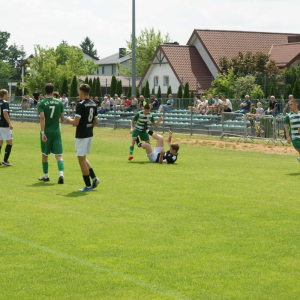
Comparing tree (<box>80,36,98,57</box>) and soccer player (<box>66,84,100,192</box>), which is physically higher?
tree (<box>80,36,98,57</box>)

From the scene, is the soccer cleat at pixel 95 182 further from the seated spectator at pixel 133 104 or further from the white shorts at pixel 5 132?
the seated spectator at pixel 133 104

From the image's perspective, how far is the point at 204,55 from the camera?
54.7m

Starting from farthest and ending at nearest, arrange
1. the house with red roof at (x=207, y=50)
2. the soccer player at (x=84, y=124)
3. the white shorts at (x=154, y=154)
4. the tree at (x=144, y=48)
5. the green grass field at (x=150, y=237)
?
1. the tree at (x=144, y=48)
2. the house with red roof at (x=207, y=50)
3. the white shorts at (x=154, y=154)
4. the soccer player at (x=84, y=124)
5. the green grass field at (x=150, y=237)

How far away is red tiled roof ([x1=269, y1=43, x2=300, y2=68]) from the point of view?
47122mm

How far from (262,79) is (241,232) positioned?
32014 millimetres

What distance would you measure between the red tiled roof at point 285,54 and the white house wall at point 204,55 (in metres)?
5.87

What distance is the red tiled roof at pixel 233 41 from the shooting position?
5322cm

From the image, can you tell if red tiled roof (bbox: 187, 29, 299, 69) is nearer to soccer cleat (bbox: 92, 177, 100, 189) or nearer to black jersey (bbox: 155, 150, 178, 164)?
black jersey (bbox: 155, 150, 178, 164)

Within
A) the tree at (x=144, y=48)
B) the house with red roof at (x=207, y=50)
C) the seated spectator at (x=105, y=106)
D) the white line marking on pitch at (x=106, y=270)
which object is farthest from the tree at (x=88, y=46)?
the white line marking on pitch at (x=106, y=270)

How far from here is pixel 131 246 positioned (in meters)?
6.30

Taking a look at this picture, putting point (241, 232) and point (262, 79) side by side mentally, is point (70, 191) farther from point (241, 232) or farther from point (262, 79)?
point (262, 79)

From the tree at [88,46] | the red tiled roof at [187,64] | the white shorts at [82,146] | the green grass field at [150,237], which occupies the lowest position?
the green grass field at [150,237]

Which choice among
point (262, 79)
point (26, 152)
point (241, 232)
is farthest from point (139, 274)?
point (262, 79)

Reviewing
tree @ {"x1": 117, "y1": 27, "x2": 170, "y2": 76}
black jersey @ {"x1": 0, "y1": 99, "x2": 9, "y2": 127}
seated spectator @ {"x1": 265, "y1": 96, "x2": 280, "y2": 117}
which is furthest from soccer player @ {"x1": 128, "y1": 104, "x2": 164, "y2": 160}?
tree @ {"x1": 117, "y1": 27, "x2": 170, "y2": 76}
